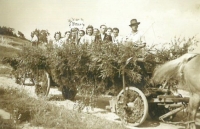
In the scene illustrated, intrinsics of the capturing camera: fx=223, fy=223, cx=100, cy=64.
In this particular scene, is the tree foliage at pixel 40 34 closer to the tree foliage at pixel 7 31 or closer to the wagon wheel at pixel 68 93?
the tree foliage at pixel 7 31

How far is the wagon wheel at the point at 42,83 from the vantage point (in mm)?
3615

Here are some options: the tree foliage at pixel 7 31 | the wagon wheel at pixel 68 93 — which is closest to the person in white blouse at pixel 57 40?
the tree foliage at pixel 7 31

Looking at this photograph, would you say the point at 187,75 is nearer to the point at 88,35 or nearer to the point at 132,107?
the point at 132,107

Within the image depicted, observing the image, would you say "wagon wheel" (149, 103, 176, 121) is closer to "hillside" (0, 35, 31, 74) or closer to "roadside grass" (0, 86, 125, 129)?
"roadside grass" (0, 86, 125, 129)

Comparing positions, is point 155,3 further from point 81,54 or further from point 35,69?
point 35,69

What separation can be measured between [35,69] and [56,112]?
997 millimetres

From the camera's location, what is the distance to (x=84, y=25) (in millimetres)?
3150

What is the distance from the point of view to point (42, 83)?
3.69 m

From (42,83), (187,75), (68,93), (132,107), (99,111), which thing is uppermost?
(187,75)

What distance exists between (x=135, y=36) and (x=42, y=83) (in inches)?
68.5

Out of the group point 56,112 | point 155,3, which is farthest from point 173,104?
point 56,112

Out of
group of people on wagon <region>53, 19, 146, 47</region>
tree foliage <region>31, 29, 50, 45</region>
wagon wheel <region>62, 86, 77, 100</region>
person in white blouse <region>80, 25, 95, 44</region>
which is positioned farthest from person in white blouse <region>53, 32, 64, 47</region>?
wagon wheel <region>62, 86, 77, 100</region>

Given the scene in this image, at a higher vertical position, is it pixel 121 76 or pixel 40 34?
pixel 40 34

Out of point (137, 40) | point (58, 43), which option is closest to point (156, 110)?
point (137, 40)
